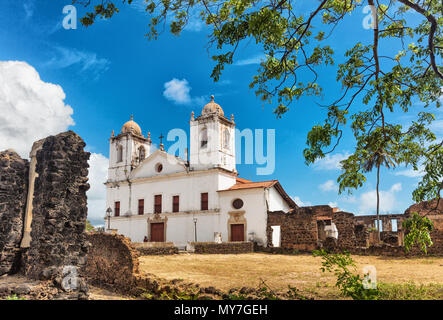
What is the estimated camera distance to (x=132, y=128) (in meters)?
37.7

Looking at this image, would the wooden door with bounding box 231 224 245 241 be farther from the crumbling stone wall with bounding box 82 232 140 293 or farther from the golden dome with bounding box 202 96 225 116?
the crumbling stone wall with bounding box 82 232 140 293

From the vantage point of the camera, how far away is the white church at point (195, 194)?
93.9 feet

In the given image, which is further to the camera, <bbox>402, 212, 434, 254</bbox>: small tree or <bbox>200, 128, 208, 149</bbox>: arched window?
<bbox>200, 128, 208, 149</bbox>: arched window

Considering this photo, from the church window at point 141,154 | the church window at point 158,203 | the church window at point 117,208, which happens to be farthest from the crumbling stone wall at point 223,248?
the church window at point 141,154

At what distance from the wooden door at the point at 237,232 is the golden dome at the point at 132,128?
15.7 meters

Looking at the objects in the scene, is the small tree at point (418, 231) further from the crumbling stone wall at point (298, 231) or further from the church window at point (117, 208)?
the church window at point (117, 208)

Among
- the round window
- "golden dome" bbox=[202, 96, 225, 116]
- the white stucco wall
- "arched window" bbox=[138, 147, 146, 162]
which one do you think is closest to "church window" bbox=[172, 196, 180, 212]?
the round window

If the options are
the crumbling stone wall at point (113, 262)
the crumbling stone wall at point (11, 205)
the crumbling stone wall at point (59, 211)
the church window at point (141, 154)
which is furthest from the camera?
the church window at point (141, 154)

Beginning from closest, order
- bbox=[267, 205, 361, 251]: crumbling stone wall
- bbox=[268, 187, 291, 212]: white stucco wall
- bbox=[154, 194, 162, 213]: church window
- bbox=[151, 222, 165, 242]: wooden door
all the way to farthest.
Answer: bbox=[267, 205, 361, 251]: crumbling stone wall
bbox=[268, 187, 291, 212]: white stucco wall
bbox=[151, 222, 165, 242]: wooden door
bbox=[154, 194, 162, 213]: church window

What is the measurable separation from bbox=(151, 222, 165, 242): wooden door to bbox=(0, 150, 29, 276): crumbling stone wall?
80.2 feet

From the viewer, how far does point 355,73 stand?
8.44 metres

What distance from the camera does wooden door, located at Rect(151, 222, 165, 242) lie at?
32.1 meters

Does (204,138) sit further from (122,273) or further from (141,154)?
(122,273)
